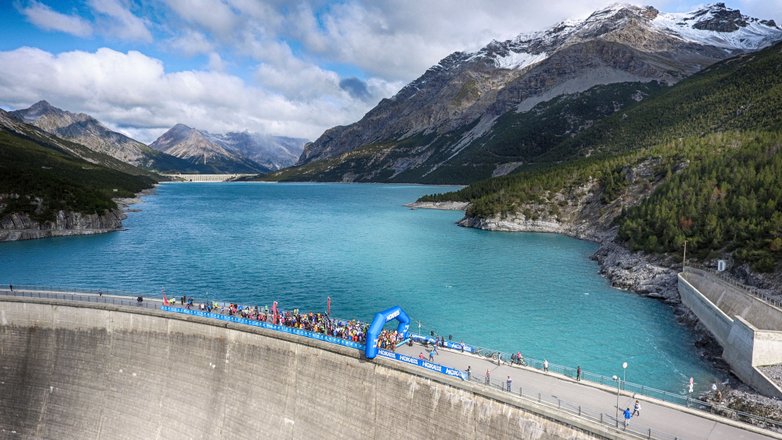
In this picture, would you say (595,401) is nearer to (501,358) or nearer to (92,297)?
(501,358)

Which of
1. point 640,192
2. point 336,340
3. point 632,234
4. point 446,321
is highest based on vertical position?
point 640,192

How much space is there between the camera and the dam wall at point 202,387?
30938mm

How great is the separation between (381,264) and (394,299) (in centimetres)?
2327

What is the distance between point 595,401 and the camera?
29.4m

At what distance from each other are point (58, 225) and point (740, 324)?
135m

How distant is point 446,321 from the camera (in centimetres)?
5659

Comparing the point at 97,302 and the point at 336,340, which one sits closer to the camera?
the point at 336,340

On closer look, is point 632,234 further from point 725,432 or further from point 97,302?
point 97,302

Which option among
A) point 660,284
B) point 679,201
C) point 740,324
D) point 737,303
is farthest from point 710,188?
point 740,324

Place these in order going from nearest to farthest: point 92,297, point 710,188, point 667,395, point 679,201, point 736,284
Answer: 1. point 667,395
2. point 92,297
3. point 736,284
4. point 710,188
5. point 679,201

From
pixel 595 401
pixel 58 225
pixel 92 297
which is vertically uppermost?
pixel 58 225

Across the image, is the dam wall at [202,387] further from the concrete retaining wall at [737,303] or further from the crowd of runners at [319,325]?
the concrete retaining wall at [737,303]

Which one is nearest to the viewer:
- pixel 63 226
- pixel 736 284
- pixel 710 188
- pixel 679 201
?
pixel 736 284

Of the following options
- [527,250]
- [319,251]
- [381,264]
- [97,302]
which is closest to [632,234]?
[527,250]
